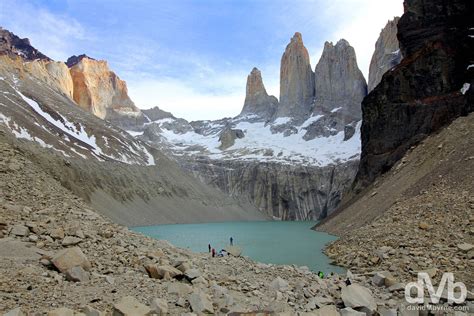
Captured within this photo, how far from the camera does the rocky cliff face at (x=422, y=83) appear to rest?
180 ft

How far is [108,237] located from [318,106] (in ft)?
632

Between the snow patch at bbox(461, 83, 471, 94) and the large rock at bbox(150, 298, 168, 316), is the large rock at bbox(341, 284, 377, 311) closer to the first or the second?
the large rock at bbox(150, 298, 168, 316)

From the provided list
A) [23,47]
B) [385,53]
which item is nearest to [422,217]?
[385,53]

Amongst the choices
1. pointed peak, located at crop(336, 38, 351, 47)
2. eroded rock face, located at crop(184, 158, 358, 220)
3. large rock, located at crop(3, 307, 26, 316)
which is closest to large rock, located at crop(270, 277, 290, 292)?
large rock, located at crop(3, 307, 26, 316)

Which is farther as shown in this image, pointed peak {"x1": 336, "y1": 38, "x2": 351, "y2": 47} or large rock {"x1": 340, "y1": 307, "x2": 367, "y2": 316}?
pointed peak {"x1": 336, "y1": 38, "x2": 351, "y2": 47}

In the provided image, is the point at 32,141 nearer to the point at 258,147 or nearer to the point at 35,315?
the point at 35,315

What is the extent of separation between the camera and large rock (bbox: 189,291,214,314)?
10.0 m

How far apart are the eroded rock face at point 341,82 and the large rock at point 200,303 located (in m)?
180

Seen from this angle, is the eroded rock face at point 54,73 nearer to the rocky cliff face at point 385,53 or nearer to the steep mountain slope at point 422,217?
the rocky cliff face at point 385,53

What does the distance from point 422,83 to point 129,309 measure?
60.2 metres

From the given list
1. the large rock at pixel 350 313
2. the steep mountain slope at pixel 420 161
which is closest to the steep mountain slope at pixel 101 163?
the steep mountain slope at pixel 420 161

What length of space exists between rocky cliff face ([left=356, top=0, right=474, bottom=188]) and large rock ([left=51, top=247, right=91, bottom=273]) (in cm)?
5048

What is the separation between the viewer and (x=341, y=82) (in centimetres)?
19150

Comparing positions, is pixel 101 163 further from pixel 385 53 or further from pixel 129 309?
pixel 385 53
